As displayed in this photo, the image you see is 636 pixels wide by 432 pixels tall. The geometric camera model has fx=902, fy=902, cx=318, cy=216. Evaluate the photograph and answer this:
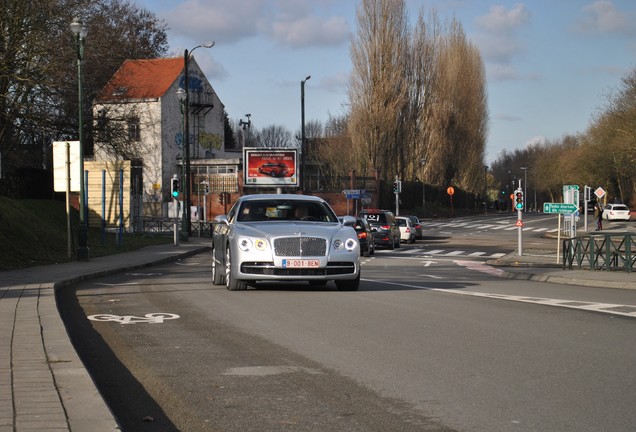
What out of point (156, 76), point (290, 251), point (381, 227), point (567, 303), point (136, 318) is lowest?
point (567, 303)

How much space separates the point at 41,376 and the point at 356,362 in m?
2.84

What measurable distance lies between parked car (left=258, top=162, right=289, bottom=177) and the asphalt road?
47.0 m

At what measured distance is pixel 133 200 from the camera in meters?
46.9

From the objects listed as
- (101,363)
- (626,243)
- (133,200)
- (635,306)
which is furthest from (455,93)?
(101,363)

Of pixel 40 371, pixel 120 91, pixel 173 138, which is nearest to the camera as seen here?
pixel 40 371

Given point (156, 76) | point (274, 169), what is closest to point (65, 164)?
point (274, 169)

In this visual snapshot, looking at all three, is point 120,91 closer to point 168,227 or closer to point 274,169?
point 168,227

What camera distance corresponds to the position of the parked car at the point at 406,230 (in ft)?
161

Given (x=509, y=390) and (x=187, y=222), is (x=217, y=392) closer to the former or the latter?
(x=509, y=390)

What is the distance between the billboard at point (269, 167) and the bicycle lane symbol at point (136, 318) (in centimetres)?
4976

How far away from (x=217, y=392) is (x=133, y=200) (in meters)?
40.8

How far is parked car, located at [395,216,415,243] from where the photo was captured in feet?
161

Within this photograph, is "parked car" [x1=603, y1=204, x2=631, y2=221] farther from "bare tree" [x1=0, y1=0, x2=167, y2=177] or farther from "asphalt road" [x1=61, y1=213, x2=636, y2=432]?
"asphalt road" [x1=61, y1=213, x2=636, y2=432]

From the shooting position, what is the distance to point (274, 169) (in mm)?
62844
